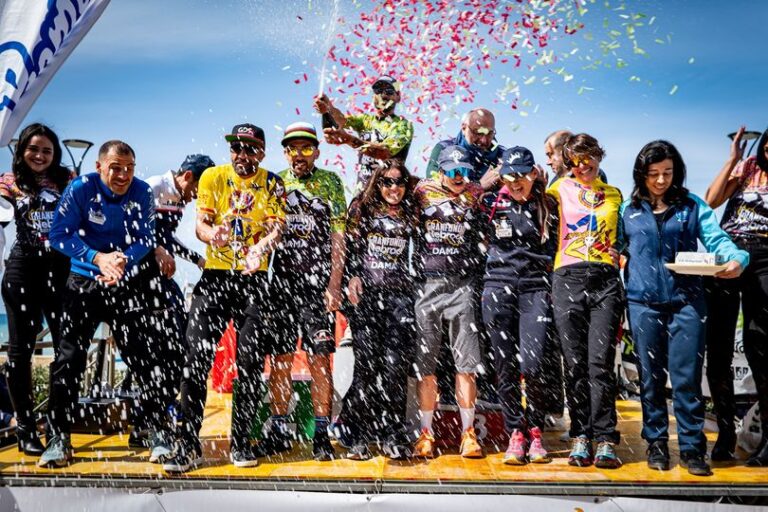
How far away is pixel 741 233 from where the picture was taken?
4.59 m

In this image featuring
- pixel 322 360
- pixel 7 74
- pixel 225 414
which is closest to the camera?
pixel 7 74

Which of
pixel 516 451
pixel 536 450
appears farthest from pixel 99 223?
pixel 536 450

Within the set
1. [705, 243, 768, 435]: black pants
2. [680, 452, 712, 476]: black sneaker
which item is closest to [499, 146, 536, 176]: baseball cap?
[705, 243, 768, 435]: black pants

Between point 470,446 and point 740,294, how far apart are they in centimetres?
219

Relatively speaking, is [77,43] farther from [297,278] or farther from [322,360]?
[322,360]

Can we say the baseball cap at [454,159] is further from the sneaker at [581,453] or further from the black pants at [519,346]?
the sneaker at [581,453]

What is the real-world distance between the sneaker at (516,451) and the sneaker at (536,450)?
7cm

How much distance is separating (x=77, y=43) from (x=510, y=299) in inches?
124

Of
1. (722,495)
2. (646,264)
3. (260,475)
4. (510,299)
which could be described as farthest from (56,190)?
(722,495)

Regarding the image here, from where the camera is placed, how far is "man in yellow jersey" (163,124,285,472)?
14.5 ft

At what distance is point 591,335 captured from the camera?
4434mm

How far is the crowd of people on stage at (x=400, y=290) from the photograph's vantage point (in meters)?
4.39

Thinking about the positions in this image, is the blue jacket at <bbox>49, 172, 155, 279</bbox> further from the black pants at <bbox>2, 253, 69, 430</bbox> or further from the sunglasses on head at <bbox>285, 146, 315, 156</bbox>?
the sunglasses on head at <bbox>285, 146, 315, 156</bbox>

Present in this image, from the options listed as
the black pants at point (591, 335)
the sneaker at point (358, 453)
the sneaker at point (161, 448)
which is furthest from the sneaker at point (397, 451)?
the sneaker at point (161, 448)
